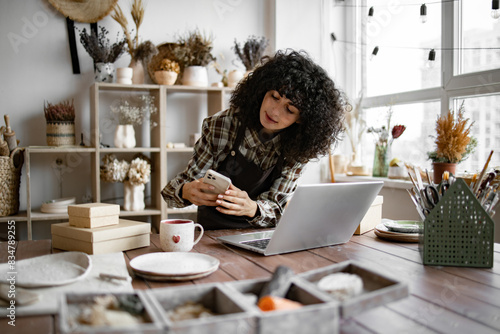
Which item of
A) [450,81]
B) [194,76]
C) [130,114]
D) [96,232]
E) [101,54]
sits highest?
[101,54]

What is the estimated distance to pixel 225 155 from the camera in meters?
1.99

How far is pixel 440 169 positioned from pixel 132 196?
6.76 ft

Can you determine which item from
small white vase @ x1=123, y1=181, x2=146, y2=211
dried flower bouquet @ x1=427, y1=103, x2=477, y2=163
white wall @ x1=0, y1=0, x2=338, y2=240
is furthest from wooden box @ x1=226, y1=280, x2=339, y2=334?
white wall @ x1=0, y1=0, x2=338, y2=240

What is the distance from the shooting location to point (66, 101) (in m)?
3.27

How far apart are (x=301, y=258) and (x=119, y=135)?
229cm

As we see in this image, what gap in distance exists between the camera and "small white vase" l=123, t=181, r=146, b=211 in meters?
3.20

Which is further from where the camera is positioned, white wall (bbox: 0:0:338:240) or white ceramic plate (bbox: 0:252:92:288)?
white wall (bbox: 0:0:338:240)

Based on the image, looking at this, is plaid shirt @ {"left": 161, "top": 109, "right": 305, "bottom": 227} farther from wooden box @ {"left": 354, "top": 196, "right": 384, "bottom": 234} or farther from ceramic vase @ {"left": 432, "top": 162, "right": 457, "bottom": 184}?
ceramic vase @ {"left": 432, "top": 162, "right": 457, "bottom": 184}

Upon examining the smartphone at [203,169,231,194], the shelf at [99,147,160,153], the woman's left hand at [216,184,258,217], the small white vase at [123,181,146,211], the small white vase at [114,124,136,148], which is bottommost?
the small white vase at [123,181,146,211]

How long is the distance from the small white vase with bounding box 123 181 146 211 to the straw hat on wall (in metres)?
1.23

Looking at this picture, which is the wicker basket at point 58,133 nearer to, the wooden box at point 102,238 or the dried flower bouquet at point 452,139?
the wooden box at point 102,238

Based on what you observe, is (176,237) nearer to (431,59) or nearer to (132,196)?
(132,196)

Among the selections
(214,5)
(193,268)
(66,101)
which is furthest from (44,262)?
(214,5)

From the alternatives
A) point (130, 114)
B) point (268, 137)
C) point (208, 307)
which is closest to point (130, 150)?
point (130, 114)
